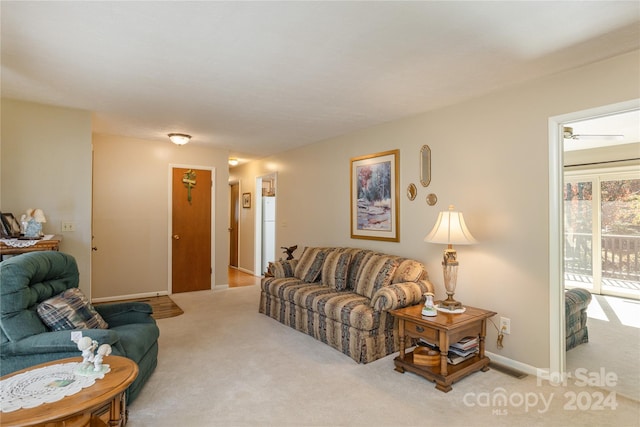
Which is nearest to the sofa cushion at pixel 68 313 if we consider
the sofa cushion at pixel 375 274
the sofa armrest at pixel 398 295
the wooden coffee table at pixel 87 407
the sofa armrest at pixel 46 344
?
the sofa armrest at pixel 46 344

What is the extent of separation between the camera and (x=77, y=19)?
75.1 inches

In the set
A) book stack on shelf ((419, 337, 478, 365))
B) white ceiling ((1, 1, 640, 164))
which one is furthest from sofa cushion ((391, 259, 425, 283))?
white ceiling ((1, 1, 640, 164))

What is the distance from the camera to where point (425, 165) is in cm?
359

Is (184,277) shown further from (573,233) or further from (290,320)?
(573,233)

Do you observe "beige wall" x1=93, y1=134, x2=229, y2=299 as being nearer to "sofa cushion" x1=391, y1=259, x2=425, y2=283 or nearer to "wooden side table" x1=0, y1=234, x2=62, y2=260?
"wooden side table" x1=0, y1=234, x2=62, y2=260

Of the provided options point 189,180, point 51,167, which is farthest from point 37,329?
point 189,180

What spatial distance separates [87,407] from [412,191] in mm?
3218

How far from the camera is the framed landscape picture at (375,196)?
3953 mm

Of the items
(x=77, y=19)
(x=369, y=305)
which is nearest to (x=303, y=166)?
(x=369, y=305)

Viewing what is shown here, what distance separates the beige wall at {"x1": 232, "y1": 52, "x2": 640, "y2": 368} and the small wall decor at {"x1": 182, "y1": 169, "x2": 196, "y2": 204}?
3110 mm

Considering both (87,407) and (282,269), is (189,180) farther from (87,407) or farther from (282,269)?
(87,407)

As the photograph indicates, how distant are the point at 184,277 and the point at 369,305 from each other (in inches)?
143

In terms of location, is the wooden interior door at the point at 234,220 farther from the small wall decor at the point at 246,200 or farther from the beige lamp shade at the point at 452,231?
the beige lamp shade at the point at 452,231

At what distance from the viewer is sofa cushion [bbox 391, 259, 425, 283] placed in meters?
3.36
